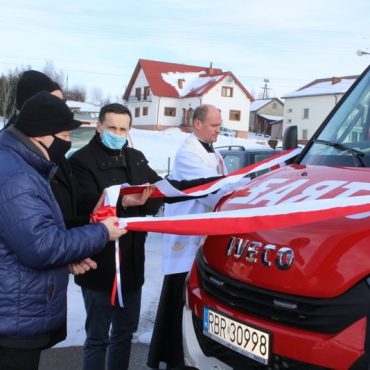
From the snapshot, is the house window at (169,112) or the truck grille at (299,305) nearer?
the truck grille at (299,305)

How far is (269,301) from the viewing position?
2.21 metres

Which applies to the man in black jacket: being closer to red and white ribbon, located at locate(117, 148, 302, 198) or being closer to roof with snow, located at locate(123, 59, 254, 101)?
red and white ribbon, located at locate(117, 148, 302, 198)

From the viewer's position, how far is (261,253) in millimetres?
2283

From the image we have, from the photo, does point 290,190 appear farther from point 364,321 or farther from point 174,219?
point 364,321

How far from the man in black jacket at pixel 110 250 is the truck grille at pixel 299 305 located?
1.00m

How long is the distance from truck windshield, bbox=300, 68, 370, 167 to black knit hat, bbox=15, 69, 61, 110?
68.1 inches

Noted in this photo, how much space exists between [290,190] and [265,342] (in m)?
0.81

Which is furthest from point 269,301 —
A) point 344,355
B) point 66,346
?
point 66,346

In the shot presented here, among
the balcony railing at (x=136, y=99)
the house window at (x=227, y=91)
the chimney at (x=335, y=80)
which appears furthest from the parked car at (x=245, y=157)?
the chimney at (x=335, y=80)

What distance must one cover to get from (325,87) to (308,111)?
3.09m

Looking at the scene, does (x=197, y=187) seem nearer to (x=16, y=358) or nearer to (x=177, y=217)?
(x=177, y=217)

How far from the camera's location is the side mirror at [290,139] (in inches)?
156

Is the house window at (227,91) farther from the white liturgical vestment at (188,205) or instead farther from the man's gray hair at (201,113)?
the white liturgical vestment at (188,205)

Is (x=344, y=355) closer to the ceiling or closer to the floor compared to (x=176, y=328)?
closer to the ceiling
